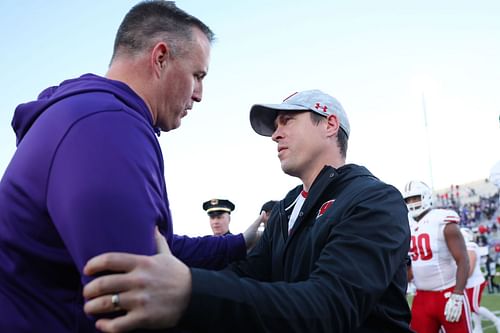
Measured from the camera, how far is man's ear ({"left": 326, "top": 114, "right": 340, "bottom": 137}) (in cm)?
319

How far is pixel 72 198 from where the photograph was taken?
128 centimetres

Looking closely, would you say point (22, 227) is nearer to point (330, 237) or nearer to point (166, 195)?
point (166, 195)

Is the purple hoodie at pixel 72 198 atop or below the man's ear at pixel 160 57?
below

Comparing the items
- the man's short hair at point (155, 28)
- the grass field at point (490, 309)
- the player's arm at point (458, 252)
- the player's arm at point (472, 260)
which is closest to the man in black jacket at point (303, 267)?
the man's short hair at point (155, 28)

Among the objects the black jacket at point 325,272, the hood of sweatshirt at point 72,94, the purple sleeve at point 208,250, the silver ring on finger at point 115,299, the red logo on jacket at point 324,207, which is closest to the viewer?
the silver ring on finger at point 115,299

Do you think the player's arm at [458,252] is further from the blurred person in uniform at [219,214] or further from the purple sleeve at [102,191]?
the purple sleeve at [102,191]

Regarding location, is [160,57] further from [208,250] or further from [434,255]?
[434,255]

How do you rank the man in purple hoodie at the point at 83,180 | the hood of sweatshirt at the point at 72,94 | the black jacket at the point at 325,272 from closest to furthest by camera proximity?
1. the man in purple hoodie at the point at 83,180
2. the black jacket at the point at 325,272
3. the hood of sweatshirt at the point at 72,94

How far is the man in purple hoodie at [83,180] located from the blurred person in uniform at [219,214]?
6.43 meters

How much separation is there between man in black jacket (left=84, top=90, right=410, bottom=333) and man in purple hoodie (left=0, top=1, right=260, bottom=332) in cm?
12

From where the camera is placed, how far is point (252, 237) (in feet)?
10.7

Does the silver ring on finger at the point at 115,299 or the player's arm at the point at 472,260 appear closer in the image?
the silver ring on finger at the point at 115,299

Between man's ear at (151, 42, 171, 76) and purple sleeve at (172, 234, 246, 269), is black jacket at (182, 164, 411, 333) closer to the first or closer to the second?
purple sleeve at (172, 234, 246, 269)

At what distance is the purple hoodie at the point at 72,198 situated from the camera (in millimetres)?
1275
